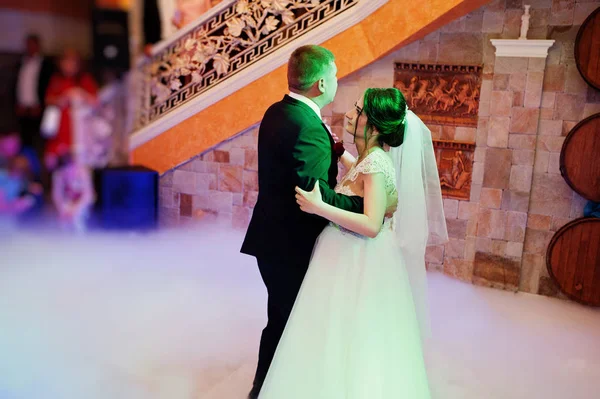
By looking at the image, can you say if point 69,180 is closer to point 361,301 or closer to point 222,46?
point 361,301

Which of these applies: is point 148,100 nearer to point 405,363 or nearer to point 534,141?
point 534,141

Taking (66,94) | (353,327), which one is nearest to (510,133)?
(353,327)

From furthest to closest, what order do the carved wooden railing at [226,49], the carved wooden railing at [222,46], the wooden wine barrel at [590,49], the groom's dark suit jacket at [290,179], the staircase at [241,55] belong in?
the carved wooden railing at [222,46] < the carved wooden railing at [226,49] < the staircase at [241,55] < the wooden wine barrel at [590,49] < the groom's dark suit jacket at [290,179]

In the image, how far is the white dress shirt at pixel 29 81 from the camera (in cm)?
83

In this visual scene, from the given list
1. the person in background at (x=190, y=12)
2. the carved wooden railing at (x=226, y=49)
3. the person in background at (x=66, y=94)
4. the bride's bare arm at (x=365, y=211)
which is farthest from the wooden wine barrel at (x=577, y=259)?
the person in background at (x=66, y=94)

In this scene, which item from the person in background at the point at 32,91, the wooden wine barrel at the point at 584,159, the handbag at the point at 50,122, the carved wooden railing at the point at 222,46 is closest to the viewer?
the person in background at the point at 32,91

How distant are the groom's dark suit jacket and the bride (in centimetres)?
10

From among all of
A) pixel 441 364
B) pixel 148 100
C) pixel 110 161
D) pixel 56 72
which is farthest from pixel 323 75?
pixel 148 100

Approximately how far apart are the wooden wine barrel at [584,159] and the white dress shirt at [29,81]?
397cm

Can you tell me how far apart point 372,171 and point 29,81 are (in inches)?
58.7

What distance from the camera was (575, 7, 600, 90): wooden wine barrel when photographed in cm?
400

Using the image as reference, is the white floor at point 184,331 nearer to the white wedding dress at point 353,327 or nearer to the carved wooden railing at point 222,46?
the white wedding dress at point 353,327

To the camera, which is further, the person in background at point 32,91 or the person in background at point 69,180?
the person in background at point 69,180

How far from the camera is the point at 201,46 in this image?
5.22m
